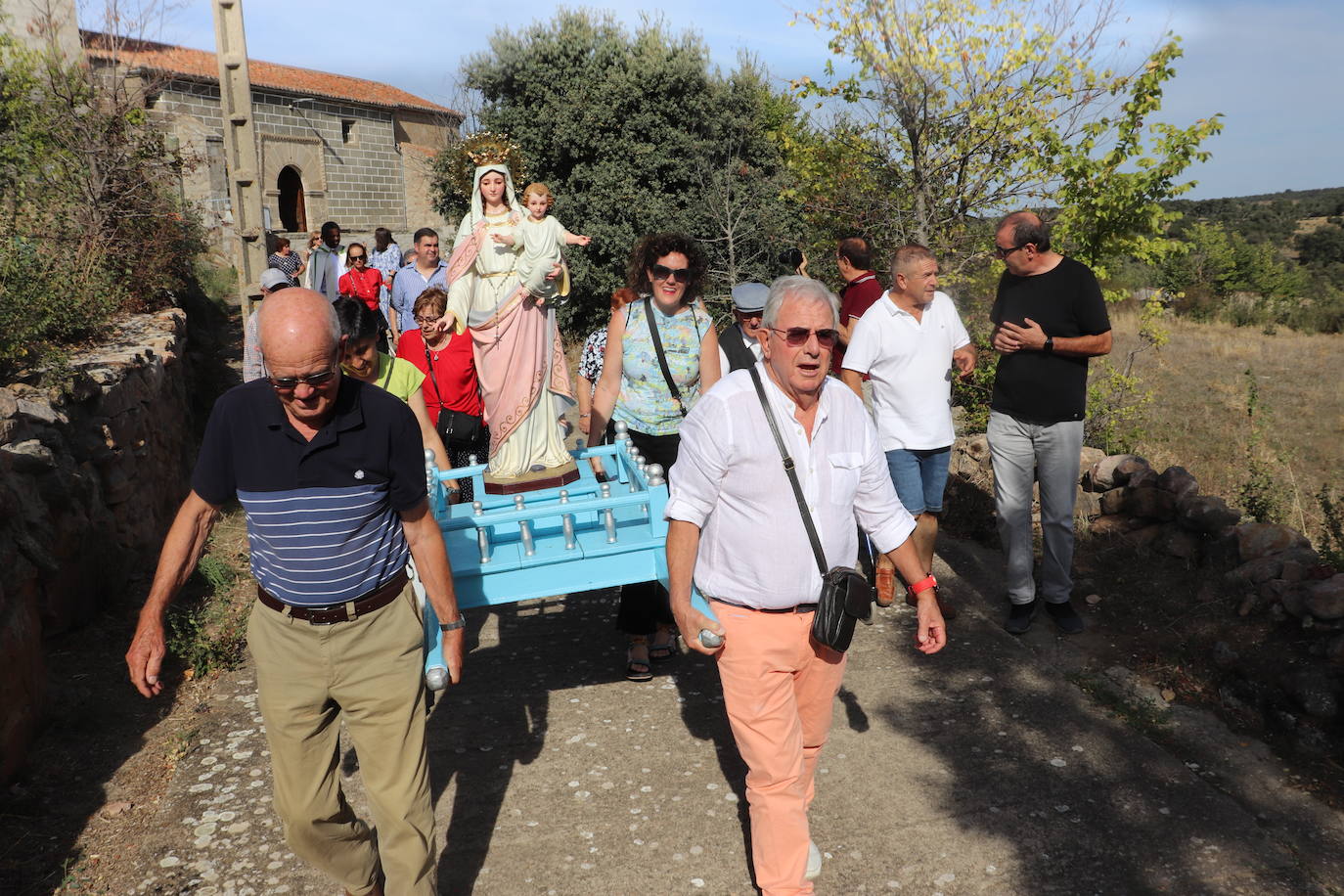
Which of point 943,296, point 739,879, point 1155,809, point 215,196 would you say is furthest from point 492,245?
point 215,196

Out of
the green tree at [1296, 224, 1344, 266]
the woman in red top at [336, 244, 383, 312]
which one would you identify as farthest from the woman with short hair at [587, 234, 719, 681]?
the green tree at [1296, 224, 1344, 266]

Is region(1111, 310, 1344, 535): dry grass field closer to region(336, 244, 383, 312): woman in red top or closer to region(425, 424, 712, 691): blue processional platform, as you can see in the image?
region(425, 424, 712, 691): blue processional platform

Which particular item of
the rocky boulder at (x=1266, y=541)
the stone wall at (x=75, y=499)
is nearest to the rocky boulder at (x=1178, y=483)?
the rocky boulder at (x=1266, y=541)

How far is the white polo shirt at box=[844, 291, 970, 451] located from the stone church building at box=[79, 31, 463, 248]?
25.2 m

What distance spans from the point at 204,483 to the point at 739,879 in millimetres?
2194

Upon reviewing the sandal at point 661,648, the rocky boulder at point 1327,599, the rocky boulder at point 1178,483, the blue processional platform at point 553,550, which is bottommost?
the sandal at point 661,648

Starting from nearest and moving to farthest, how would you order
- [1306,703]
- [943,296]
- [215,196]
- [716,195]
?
1. [1306,703]
2. [943,296]
3. [716,195]
4. [215,196]

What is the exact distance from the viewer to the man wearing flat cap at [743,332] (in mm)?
5262

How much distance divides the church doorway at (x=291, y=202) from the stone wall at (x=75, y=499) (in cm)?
2722

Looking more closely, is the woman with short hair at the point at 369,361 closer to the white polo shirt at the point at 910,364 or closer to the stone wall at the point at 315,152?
the white polo shirt at the point at 910,364

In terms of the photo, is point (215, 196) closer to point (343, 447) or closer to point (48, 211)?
point (48, 211)

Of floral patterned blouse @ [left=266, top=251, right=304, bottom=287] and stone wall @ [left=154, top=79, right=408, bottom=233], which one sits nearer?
floral patterned blouse @ [left=266, top=251, right=304, bottom=287]

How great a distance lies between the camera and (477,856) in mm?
3637

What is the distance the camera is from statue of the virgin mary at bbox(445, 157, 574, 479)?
19.2 feet
